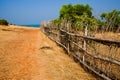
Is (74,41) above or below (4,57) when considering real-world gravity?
above

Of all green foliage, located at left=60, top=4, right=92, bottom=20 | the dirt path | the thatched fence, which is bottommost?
the dirt path

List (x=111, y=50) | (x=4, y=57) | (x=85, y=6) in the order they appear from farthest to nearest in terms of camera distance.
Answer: (x=85, y=6)
(x=4, y=57)
(x=111, y=50)

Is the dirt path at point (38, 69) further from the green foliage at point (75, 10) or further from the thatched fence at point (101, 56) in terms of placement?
the green foliage at point (75, 10)

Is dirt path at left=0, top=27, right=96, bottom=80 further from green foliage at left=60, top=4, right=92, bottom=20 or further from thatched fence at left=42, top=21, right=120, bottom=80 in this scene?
green foliage at left=60, top=4, right=92, bottom=20

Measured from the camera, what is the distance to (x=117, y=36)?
23.2 ft

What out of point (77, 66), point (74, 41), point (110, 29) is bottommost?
point (77, 66)

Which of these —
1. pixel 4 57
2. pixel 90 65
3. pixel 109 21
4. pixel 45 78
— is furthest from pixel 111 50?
pixel 4 57

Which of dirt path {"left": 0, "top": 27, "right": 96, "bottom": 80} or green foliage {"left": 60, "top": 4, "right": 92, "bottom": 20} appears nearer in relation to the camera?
dirt path {"left": 0, "top": 27, "right": 96, "bottom": 80}

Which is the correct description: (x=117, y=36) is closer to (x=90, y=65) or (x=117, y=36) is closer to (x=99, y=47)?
(x=99, y=47)

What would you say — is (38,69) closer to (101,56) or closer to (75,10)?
(101,56)

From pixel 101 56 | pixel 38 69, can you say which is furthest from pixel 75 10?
pixel 101 56

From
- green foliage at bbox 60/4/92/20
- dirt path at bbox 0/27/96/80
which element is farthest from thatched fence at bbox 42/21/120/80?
green foliage at bbox 60/4/92/20

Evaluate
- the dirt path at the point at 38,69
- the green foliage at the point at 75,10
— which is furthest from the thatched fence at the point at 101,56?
the green foliage at the point at 75,10

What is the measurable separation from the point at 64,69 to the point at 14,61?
2311mm
